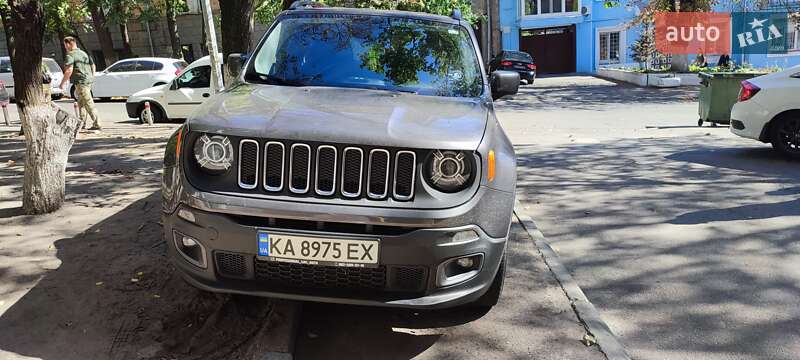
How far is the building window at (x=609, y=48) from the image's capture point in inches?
1506

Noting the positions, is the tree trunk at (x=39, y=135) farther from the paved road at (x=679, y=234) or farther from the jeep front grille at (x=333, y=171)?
the paved road at (x=679, y=234)

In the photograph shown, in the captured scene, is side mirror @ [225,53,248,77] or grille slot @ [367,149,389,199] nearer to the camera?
grille slot @ [367,149,389,199]

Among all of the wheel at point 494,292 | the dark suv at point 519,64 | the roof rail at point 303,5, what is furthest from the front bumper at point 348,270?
the dark suv at point 519,64

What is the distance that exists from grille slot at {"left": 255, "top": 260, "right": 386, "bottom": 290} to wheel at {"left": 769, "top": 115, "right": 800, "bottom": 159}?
7860 millimetres

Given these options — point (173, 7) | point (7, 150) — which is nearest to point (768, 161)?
point (7, 150)

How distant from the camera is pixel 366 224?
2.88 m

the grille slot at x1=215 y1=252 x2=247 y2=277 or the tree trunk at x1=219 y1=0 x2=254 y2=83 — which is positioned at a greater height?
the tree trunk at x1=219 y1=0 x2=254 y2=83

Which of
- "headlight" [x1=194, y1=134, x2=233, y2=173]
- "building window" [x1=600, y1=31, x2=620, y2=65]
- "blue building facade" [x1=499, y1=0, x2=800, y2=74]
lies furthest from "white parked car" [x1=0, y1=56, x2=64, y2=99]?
"building window" [x1=600, y1=31, x2=620, y2=65]

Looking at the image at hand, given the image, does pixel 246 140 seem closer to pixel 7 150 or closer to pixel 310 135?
pixel 310 135

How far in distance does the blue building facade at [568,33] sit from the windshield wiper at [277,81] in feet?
118

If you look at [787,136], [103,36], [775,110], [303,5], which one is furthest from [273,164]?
[103,36]

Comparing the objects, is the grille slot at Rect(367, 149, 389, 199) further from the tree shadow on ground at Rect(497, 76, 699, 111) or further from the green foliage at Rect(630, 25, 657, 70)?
the green foliage at Rect(630, 25, 657, 70)

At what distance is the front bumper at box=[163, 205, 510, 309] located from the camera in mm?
2908

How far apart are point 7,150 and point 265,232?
9055 millimetres
